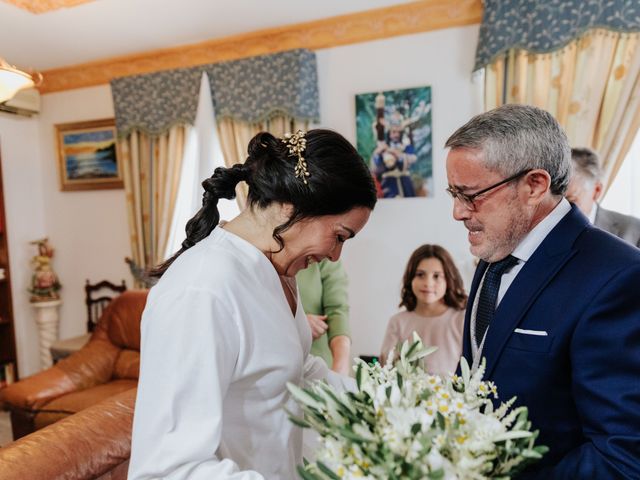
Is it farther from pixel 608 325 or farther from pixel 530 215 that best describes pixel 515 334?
pixel 530 215

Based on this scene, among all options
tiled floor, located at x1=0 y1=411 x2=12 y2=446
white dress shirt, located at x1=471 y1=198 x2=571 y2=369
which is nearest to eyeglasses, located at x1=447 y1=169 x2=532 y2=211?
white dress shirt, located at x1=471 y1=198 x2=571 y2=369

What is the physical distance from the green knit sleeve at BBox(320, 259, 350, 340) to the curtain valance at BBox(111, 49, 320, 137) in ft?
6.69

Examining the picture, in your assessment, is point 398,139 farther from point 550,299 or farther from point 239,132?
point 550,299

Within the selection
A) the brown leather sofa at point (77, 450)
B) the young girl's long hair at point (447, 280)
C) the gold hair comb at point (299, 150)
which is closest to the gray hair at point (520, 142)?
the gold hair comb at point (299, 150)

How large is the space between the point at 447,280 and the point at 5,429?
13.6ft

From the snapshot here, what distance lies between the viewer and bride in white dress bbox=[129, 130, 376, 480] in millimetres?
937

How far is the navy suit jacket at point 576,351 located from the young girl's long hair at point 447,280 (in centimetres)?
182

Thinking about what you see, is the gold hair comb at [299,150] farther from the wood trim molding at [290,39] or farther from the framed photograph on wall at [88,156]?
the framed photograph on wall at [88,156]

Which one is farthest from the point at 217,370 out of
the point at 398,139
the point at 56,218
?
the point at 56,218

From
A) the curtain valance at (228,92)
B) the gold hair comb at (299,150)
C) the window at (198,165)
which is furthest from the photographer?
the window at (198,165)

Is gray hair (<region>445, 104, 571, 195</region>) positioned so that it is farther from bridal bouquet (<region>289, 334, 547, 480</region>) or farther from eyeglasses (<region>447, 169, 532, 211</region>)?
bridal bouquet (<region>289, 334, 547, 480</region>)

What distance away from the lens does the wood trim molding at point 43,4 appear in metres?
3.42

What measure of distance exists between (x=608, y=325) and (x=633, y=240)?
2.23m

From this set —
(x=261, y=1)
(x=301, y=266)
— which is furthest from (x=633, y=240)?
(x=261, y=1)
